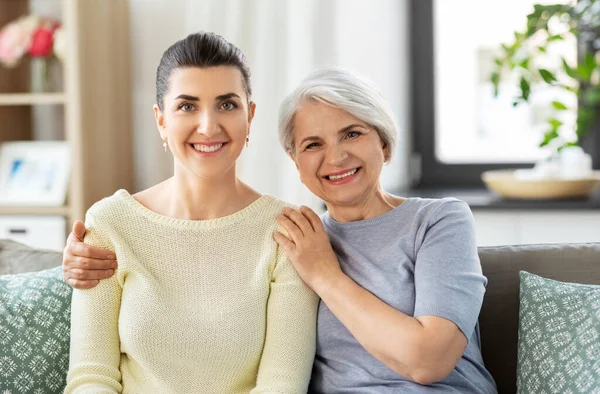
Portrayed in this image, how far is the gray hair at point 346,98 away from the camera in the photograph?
177 centimetres

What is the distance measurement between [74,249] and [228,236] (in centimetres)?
32

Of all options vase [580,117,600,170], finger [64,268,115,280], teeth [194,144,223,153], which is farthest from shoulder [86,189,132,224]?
vase [580,117,600,170]

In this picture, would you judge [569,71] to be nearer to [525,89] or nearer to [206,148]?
[525,89]

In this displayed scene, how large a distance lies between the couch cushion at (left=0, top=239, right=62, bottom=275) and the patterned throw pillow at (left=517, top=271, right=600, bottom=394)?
1120 mm

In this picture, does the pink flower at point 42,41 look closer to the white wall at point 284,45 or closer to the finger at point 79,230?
the white wall at point 284,45

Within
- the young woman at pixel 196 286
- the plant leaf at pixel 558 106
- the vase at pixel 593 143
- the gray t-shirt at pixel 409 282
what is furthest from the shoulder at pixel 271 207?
the vase at pixel 593 143

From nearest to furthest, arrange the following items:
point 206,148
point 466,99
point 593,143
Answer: point 206,148, point 593,143, point 466,99

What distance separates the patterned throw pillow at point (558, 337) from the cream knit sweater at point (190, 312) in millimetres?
454

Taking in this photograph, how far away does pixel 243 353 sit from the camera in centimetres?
172

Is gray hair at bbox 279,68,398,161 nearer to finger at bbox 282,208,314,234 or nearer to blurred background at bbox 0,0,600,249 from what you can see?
finger at bbox 282,208,314,234

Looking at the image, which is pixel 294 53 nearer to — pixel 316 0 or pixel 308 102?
pixel 316 0

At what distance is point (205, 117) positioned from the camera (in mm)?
1717

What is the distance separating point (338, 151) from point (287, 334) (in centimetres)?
40

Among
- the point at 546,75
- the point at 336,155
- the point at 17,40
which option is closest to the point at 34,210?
the point at 17,40
